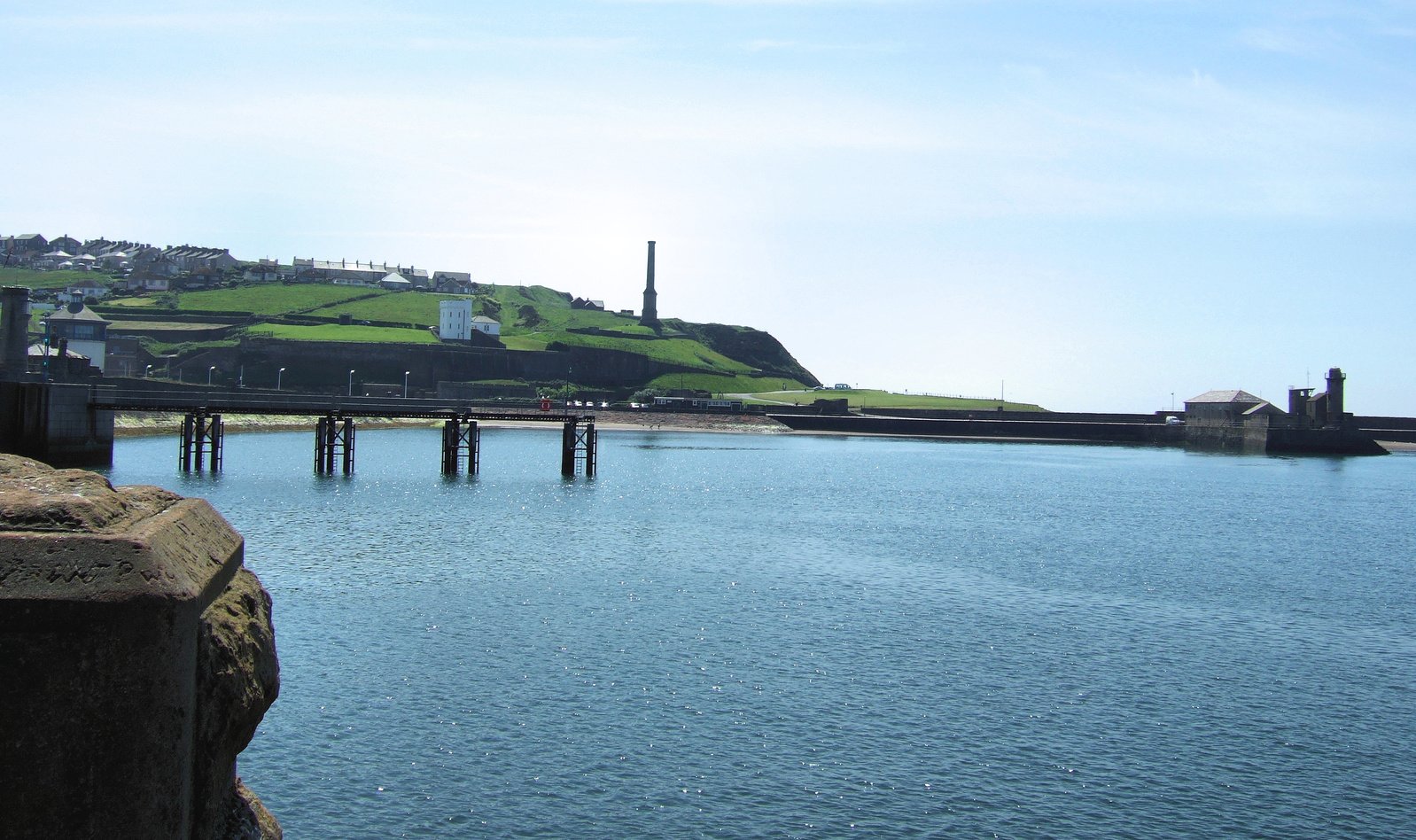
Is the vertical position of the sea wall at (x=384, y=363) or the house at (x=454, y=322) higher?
the house at (x=454, y=322)

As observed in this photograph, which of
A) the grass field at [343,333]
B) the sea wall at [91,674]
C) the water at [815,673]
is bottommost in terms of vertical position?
the water at [815,673]

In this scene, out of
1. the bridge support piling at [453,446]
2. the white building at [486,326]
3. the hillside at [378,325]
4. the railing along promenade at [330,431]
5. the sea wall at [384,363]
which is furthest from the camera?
the white building at [486,326]

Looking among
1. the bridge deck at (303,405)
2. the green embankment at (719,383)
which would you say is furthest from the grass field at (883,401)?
the bridge deck at (303,405)

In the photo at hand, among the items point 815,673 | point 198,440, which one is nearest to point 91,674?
point 815,673

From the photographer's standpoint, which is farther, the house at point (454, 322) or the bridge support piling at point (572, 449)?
the house at point (454, 322)

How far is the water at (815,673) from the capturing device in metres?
16.7

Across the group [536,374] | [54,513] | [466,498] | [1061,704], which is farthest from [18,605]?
[536,374]

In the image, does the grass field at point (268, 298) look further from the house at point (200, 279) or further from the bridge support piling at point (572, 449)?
the bridge support piling at point (572, 449)

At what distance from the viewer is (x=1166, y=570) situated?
42.3 meters

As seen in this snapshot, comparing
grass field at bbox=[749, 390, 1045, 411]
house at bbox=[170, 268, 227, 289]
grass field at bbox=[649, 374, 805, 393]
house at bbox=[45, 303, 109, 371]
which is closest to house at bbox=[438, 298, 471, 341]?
grass field at bbox=[649, 374, 805, 393]

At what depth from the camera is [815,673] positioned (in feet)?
79.5

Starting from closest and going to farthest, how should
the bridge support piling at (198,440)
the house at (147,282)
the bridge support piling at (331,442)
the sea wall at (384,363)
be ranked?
the bridge support piling at (198,440) < the bridge support piling at (331,442) < the sea wall at (384,363) < the house at (147,282)

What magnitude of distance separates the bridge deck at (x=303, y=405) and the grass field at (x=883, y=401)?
153 feet

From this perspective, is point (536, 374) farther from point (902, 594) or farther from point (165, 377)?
point (902, 594)
